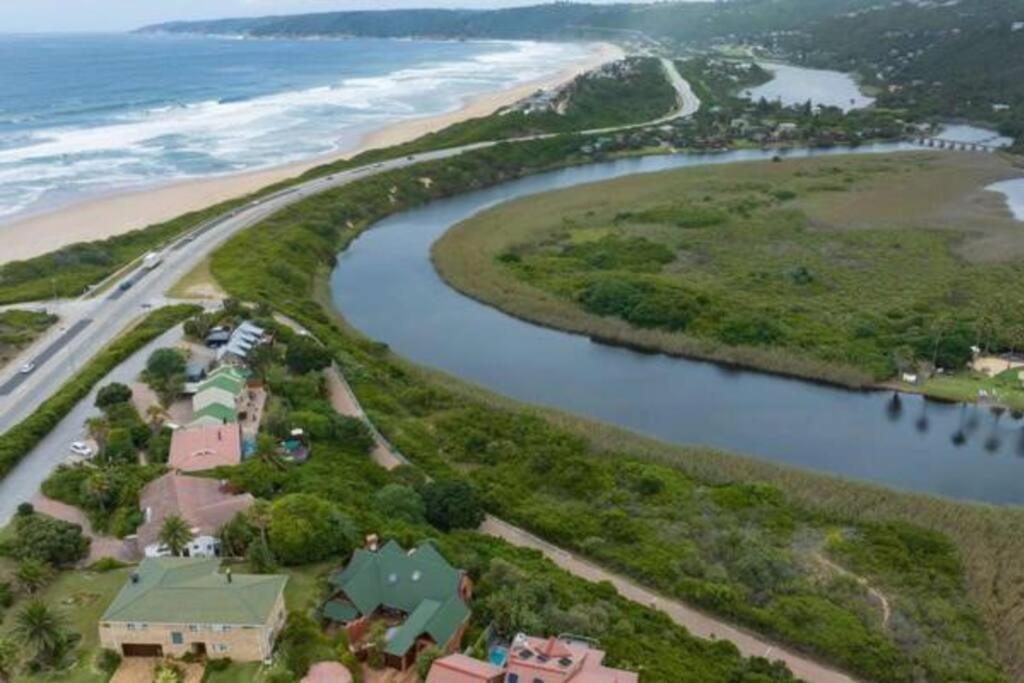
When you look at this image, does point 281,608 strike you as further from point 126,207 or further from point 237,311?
point 126,207

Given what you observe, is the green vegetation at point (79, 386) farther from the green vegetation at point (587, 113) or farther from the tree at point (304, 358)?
the green vegetation at point (587, 113)

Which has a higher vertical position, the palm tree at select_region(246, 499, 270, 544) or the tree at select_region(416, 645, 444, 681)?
the palm tree at select_region(246, 499, 270, 544)

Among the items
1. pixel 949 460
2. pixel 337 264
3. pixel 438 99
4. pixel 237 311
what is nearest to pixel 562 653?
pixel 949 460

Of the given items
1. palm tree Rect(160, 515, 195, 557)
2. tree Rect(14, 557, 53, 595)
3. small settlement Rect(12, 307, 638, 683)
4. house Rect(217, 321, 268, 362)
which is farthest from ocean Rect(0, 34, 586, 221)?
palm tree Rect(160, 515, 195, 557)

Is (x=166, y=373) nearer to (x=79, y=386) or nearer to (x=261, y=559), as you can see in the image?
(x=79, y=386)

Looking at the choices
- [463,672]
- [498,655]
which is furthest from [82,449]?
[463,672]

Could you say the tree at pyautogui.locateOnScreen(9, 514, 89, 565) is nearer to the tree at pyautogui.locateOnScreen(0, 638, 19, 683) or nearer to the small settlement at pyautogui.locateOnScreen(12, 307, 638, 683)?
the small settlement at pyautogui.locateOnScreen(12, 307, 638, 683)

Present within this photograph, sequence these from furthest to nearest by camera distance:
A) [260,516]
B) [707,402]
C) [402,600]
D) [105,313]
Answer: [105,313], [707,402], [260,516], [402,600]

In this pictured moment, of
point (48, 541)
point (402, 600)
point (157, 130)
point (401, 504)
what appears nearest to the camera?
point (402, 600)
